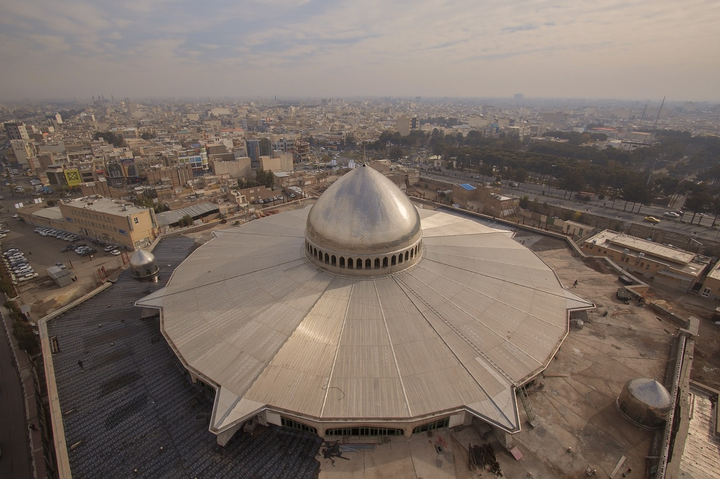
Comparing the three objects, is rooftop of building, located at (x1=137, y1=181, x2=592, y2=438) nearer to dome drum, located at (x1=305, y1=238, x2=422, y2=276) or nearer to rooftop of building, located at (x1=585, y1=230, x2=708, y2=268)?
dome drum, located at (x1=305, y1=238, x2=422, y2=276)

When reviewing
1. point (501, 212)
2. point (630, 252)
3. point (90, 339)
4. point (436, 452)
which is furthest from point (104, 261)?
point (630, 252)

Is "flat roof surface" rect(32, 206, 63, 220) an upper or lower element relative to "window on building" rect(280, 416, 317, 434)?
lower

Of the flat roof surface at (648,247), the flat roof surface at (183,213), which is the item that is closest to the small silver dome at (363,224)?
the flat roof surface at (648,247)

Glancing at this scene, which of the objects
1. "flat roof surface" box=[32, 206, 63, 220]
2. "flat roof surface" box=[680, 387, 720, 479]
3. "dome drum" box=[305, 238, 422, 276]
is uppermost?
"dome drum" box=[305, 238, 422, 276]

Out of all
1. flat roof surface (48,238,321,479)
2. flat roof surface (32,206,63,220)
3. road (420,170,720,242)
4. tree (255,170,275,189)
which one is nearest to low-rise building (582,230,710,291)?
road (420,170,720,242)

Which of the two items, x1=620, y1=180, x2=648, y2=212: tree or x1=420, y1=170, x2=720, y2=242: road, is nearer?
x1=420, y1=170, x2=720, y2=242: road

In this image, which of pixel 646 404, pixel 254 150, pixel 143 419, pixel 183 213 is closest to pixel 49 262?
pixel 183 213

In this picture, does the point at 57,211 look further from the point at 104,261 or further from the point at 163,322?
the point at 163,322
